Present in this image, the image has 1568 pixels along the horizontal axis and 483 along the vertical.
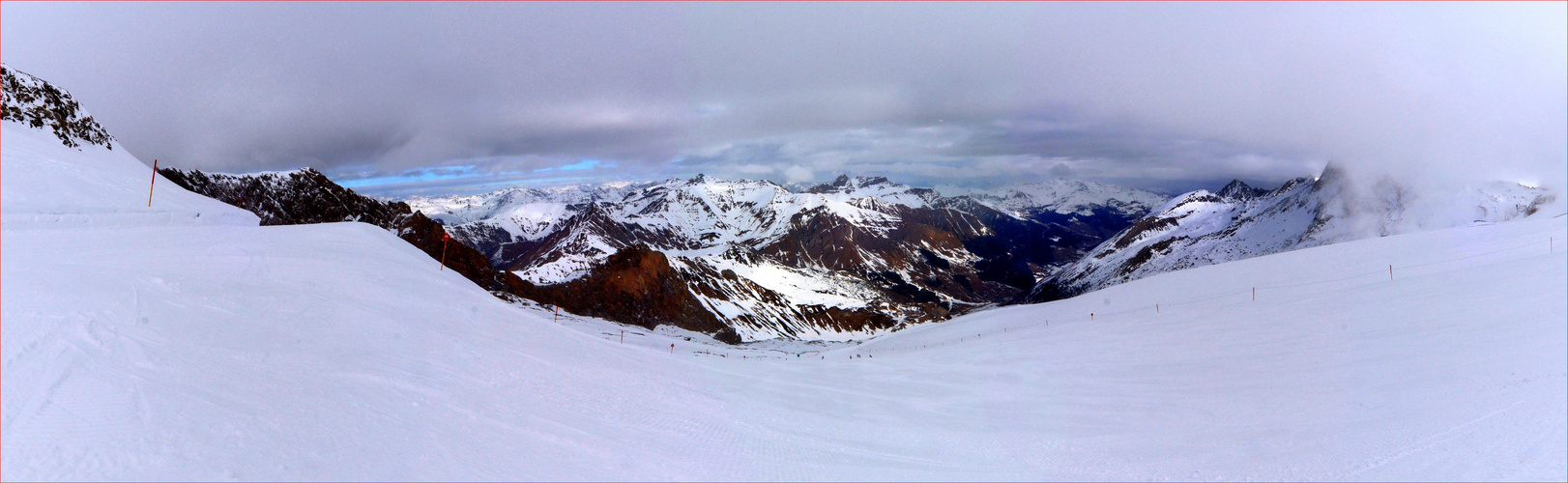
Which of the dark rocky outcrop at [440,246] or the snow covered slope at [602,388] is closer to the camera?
the snow covered slope at [602,388]

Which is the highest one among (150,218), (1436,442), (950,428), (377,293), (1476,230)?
(1476,230)

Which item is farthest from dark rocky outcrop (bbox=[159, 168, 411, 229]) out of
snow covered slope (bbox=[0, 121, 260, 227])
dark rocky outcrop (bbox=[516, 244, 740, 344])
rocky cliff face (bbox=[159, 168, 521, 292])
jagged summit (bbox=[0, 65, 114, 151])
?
snow covered slope (bbox=[0, 121, 260, 227])

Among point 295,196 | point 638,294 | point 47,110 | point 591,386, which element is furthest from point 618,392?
point 638,294

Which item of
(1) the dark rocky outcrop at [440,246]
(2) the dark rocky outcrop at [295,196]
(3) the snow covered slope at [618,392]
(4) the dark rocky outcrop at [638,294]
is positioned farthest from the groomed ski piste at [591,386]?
(4) the dark rocky outcrop at [638,294]

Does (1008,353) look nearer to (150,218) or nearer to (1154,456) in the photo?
(1154,456)

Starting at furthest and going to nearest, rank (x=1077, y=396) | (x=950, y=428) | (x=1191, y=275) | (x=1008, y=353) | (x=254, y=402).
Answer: (x=1191, y=275) < (x=1008, y=353) < (x=1077, y=396) < (x=950, y=428) < (x=254, y=402)

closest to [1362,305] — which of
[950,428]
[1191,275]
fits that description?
[950,428]

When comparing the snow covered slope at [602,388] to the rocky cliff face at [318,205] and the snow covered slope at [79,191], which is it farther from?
the rocky cliff face at [318,205]

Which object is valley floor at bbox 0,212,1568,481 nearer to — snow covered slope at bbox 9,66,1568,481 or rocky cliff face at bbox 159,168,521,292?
snow covered slope at bbox 9,66,1568,481
